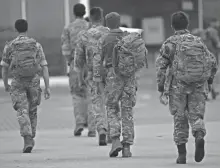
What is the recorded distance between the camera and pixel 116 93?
10977mm

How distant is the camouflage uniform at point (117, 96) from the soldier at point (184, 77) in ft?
3.03

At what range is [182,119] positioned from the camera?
10008 millimetres

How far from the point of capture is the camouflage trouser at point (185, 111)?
9969 mm

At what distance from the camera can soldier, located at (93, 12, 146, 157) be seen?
10.8 meters

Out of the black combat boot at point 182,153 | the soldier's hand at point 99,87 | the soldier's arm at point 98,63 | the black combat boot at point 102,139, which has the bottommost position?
the black combat boot at point 102,139

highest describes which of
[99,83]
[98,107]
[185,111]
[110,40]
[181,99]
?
[110,40]

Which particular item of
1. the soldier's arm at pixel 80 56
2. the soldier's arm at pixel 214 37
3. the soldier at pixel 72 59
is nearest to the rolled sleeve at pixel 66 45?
the soldier at pixel 72 59

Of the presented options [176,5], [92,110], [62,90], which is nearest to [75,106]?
[92,110]

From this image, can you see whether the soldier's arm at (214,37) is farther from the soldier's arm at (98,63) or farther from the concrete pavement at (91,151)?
the soldier's arm at (98,63)

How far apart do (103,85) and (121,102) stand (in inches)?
58.8

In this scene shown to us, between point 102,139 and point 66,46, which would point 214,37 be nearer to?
point 66,46

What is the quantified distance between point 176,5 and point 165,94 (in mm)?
19027

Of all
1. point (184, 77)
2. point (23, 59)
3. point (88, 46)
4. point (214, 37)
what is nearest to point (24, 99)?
point (23, 59)

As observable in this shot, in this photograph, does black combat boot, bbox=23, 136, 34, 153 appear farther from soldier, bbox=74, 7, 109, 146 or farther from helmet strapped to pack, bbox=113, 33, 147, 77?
helmet strapped to pack, bbox=113, 33, 147, 77
